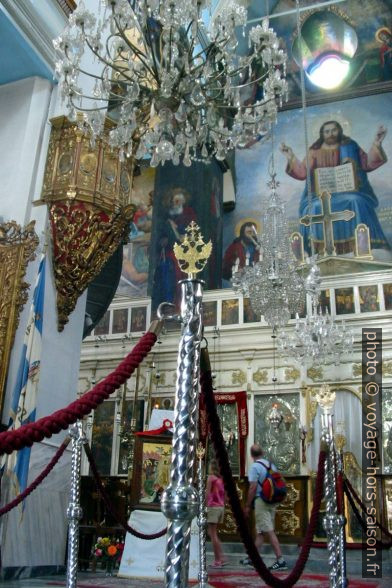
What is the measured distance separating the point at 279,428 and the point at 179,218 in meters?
6.39

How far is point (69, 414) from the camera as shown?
8.25 ft

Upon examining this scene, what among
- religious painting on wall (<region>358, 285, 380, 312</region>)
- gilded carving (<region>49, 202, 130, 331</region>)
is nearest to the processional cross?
religious painting on wall (<region>358, 285, 380, 312</region>)

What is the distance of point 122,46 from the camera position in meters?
5.84

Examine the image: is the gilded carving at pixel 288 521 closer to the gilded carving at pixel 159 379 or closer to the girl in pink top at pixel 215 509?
the girl in pink top at pixel 215 509

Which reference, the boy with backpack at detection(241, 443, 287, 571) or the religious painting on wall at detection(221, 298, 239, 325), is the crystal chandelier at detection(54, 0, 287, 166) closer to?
the boy with backpack at detection(241, 443, 287, 571)

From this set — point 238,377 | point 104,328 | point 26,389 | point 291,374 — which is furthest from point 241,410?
point 26,389

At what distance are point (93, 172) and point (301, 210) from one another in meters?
10.1

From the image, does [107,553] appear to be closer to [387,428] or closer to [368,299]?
[387,428]

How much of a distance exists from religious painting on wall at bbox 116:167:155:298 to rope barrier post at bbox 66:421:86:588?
11839 millimetres

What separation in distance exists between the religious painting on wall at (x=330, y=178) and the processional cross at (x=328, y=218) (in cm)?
3

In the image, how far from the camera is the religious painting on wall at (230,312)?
14555 millimetres

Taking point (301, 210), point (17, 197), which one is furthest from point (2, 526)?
point (301, 210)

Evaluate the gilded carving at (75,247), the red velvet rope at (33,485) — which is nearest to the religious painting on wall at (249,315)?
the gilded carving at (75,247)

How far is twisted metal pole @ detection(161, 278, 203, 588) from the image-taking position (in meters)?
2.20
